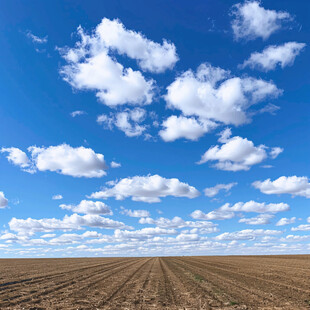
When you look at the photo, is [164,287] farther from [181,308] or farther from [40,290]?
[40,290]

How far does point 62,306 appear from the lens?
1585cm

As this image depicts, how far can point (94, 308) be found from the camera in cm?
1523

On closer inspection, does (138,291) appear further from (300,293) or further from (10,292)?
(300,293)

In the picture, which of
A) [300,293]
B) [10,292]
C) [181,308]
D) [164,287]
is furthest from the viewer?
[164,287]

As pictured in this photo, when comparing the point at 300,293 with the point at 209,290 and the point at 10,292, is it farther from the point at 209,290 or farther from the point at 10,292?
the point at 10,292

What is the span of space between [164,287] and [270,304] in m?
8.84

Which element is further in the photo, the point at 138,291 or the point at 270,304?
the point at 138,291

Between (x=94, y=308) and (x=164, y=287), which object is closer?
(x=94, y=308)

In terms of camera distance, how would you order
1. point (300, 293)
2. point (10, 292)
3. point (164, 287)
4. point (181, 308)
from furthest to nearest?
point (164, 287)
point (10, 292)
point (300, 293)
point (181, 308)

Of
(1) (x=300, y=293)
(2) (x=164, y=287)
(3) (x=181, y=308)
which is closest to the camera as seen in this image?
(3) (x=181, y=308)

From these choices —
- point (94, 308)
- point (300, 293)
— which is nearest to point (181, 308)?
point (94, 308)

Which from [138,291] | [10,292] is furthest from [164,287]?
[10,292]

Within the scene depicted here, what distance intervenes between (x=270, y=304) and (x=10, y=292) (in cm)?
1739

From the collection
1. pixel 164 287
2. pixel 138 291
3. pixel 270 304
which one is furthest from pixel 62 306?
pixel 270 304
